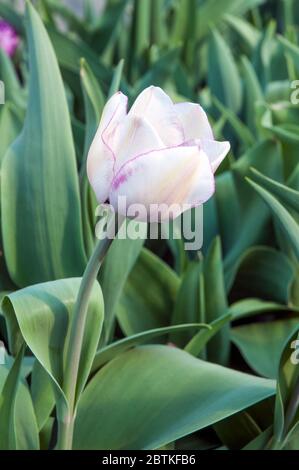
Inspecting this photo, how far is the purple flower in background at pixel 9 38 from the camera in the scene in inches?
51.3

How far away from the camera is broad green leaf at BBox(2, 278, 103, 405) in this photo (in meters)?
0.52

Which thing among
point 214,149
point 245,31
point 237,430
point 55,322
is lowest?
point 237,430

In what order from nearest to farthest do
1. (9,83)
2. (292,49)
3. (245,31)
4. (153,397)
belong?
(153,397), (292,49), (9,83), (245,31)

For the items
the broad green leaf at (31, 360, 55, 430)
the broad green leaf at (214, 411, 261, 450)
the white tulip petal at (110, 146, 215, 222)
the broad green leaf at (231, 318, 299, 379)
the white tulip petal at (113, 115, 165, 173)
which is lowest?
A: the broad green leaf at (214, 411, 261, 450)

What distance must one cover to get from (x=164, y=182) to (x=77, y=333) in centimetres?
13

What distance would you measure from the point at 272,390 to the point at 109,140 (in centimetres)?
26

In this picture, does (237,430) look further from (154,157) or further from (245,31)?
(245,31)

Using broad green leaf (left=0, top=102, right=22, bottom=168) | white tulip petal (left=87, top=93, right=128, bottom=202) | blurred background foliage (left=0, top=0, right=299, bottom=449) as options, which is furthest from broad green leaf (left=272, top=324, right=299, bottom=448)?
broad green leaf (left=0, top=102, right=22, bottom=168)

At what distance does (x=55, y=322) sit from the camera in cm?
54

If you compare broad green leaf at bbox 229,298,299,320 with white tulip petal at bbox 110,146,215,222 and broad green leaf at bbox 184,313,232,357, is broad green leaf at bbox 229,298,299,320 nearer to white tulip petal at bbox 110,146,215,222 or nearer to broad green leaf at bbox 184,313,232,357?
broad green leaf at bbox 184,313,232,357

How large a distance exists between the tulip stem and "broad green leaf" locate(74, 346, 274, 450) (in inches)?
1.7

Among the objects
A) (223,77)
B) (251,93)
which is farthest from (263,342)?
(223,77)

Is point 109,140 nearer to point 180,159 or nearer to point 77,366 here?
point 180,159

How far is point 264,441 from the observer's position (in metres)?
0.64
